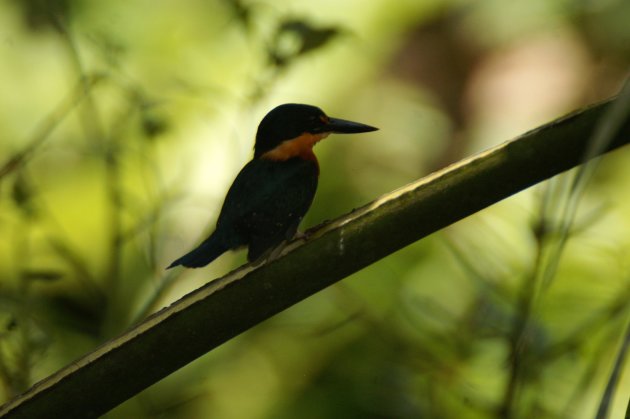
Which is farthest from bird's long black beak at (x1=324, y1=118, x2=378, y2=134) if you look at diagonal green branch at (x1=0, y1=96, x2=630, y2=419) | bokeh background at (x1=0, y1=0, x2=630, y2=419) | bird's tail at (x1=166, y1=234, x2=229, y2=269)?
diagonal green branch at (x1=0, y1=96, x2=630, y2=419)

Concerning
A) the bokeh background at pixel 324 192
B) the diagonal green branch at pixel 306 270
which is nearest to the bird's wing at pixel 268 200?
the bokeh background at pixel 324 192

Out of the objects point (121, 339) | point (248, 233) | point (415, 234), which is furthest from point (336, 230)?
point (248, 233)

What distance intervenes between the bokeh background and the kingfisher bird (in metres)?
0.07

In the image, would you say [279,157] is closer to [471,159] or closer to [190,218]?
[190,218]

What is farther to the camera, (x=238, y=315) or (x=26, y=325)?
(x=26, y=325)

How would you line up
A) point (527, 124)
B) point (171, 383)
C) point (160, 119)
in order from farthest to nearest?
point (527, 124)
point (171, 383)
point (160, 119)

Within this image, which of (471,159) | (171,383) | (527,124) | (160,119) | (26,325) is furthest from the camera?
(527,124)

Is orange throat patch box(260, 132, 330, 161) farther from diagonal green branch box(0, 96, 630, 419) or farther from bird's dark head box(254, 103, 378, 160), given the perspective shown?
diagonal green branch box(0, 96, 630, 419)

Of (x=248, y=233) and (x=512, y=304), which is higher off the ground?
(x=248, y=233)

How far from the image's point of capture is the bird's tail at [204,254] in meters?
1.63

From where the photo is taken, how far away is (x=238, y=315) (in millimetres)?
1153

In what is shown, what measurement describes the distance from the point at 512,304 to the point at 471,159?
790 mm

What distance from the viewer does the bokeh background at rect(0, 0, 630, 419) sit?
1.84m

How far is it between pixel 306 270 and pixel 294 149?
2.69 feet
